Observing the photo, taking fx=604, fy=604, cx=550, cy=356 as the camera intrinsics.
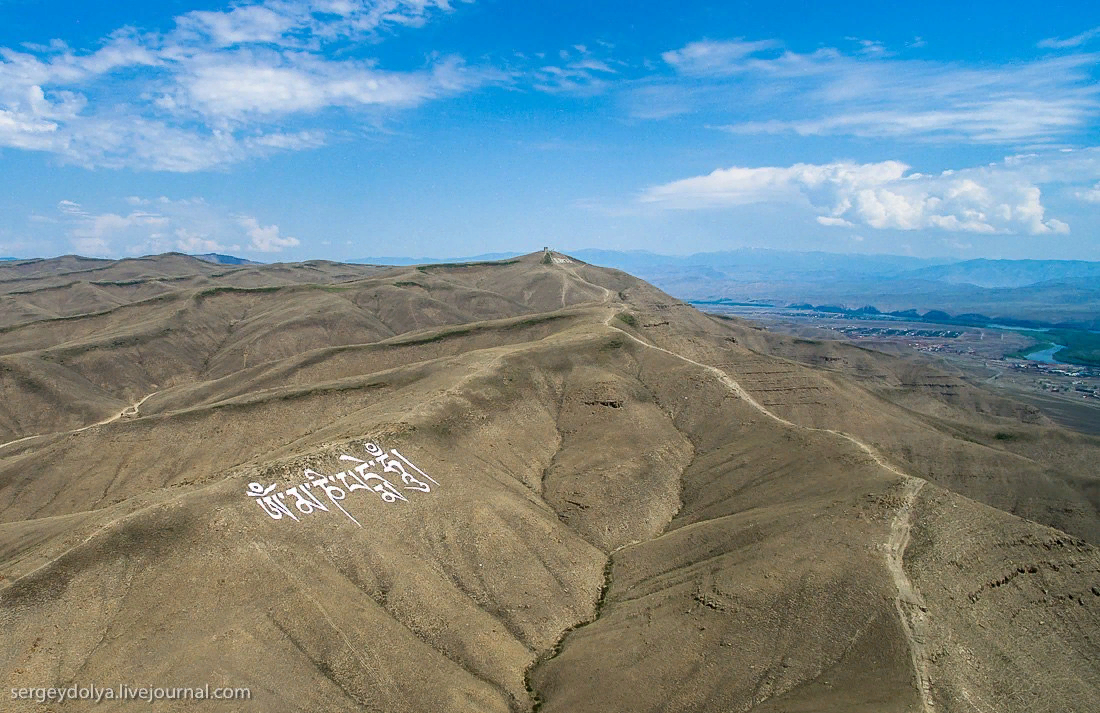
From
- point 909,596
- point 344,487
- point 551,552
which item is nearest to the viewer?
point 909,596

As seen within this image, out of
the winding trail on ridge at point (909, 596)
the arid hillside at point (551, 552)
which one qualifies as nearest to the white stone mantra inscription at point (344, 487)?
the arid hillside at point (551, 552)

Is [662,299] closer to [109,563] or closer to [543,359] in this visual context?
→ [543,359]

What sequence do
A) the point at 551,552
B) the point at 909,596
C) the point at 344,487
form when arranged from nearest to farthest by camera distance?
the point at 909,596 < the point at 344,487 < the point at 551,552

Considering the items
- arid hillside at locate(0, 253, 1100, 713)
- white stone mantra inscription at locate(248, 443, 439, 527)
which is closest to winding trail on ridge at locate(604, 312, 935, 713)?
arid hillside at locate(0, 253, 1100, 713)

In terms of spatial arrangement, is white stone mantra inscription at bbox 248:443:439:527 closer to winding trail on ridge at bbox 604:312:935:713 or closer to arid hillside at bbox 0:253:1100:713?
arid hillside at bbox 0:253:1100:713

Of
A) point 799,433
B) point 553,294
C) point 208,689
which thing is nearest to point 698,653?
point 208,689

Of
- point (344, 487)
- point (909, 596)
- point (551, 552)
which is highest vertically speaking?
point (344, 487)

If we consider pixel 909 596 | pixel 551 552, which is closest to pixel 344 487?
pixel 551 552

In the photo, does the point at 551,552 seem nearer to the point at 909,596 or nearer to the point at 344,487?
the point at 344,487
